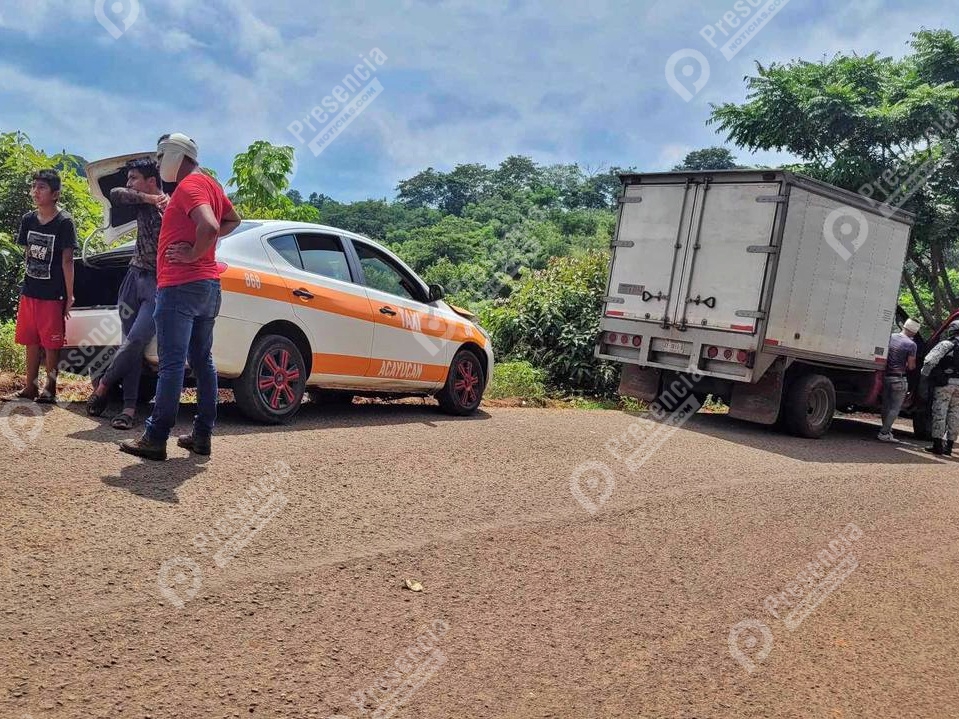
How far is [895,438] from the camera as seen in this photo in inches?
545

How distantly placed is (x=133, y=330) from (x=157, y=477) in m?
1.54

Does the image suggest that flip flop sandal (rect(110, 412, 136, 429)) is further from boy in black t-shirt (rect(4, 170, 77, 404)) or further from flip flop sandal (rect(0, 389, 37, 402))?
flip flop sandal (rect(0, 389, 37, 402))

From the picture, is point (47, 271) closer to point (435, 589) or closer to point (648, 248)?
point (435, 589)

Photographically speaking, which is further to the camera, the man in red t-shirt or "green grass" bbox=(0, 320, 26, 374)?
"green grass" bbox=(0, 320, 26, 374)

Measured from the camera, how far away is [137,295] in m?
6.64

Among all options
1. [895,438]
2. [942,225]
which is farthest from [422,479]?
[942,225]

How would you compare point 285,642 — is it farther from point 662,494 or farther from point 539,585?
point 662,494

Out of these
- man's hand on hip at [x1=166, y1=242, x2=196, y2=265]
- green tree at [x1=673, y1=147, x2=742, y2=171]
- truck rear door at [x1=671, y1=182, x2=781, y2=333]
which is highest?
green tree at [x1=673, y1=147, x2=742, y2=171]

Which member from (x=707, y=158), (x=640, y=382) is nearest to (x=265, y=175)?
(x=640, y=382)

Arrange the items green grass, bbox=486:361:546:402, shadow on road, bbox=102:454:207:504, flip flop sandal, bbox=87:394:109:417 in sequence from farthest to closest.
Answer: green grass, bbox=486:361:546:402
flip flop sandal, bbox=87:394:109:417
shadow on road, bbox=102:454:207:504

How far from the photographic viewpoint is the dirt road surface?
136 inches

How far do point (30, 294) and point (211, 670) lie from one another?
476 cm

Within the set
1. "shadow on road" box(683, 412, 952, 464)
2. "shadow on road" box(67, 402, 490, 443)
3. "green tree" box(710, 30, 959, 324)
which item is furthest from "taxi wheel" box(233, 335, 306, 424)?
"green tree" box(710, 30, 959, 324)

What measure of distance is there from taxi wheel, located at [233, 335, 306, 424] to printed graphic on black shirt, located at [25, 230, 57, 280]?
169cm
